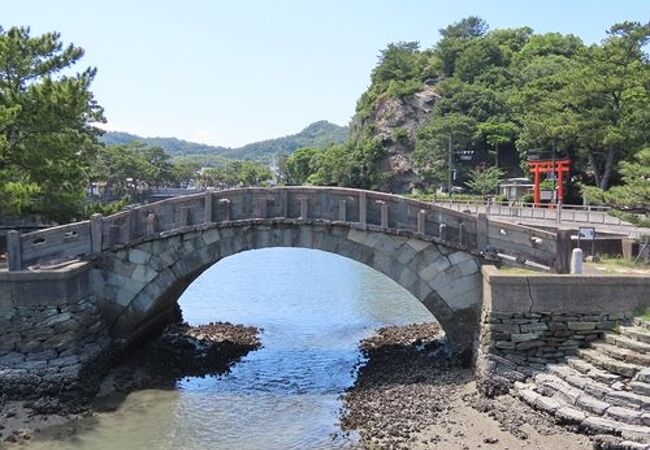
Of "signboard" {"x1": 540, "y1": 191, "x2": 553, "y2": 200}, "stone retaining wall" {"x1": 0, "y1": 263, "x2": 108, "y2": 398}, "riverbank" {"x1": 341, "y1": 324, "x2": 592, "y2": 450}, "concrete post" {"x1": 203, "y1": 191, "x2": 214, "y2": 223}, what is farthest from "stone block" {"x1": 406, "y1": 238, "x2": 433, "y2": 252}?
"signboard" {"x1": 540, "y1": 191, "x2": 553, "y2": 200}

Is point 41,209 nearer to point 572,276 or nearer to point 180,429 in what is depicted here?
point 180,429

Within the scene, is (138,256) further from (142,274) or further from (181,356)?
(181,356)

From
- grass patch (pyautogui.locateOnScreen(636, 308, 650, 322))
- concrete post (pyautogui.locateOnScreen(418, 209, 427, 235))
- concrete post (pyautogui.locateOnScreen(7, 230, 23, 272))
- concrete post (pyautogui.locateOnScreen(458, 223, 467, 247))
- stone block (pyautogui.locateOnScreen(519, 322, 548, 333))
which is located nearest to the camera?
grass patch (pyautogui.locateOnScreen(636, 308, 650, 322))

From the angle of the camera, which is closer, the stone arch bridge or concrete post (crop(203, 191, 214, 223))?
the stone arch bridge

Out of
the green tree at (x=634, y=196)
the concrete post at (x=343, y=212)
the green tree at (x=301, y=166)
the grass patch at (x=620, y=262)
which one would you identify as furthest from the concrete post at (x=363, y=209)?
the green tree at (x=301, y=166)

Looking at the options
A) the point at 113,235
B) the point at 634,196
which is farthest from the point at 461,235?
the point at 113,235

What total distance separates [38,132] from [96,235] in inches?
178

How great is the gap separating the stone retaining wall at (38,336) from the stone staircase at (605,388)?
1171 cm

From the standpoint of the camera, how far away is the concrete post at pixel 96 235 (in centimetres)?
1932

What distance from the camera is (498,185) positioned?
233ft

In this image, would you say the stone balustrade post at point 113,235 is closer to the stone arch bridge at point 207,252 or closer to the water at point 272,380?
the stone arch bridge at point 207,252

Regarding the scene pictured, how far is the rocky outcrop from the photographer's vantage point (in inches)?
3725

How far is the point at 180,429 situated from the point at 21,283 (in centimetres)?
584

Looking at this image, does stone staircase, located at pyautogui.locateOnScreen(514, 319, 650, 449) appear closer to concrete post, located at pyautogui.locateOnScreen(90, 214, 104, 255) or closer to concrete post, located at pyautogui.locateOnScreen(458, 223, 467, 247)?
concrete post, located at pyautogui.locateOnScreen(458, 223, 467, 247)
